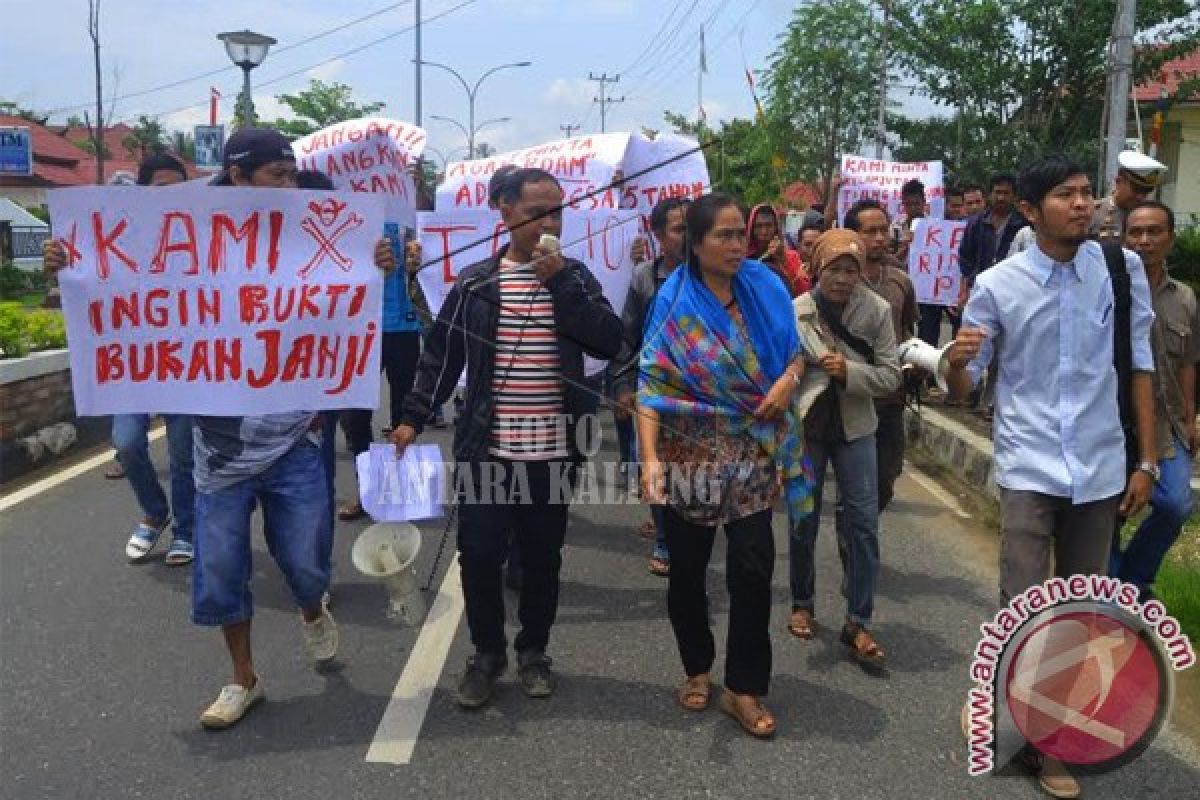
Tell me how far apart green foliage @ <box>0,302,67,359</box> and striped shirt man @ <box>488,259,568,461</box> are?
462cm

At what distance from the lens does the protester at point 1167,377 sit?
12.1 ft

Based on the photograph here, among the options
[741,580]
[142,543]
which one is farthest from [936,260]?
[142,543]

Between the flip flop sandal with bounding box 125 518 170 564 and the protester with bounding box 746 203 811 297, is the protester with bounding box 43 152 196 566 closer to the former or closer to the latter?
the flip flop sandal with bounding box 125 518 170 564

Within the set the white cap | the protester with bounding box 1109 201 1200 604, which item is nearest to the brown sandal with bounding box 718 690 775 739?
the protester with bounding box 1109 201 1200 604

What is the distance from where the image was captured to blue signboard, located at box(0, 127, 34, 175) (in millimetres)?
14039

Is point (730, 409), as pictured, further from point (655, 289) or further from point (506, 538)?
point (655, 289)

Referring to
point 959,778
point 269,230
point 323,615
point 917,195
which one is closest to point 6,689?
point 323,615

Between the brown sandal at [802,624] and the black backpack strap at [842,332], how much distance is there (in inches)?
41.4

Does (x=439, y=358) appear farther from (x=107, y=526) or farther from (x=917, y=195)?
(x=917, y=195)

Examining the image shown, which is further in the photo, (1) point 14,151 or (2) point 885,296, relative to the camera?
(1) point 14,151

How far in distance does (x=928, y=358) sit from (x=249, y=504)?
2234 millimetres

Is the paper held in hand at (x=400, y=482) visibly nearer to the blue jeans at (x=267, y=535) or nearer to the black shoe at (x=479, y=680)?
the blue jeans at (x=267, y=535)

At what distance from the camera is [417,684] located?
12.3 ft

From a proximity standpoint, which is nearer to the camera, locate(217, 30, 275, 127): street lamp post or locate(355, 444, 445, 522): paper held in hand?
locate(355, 444, 445, 522): paper held in hand
